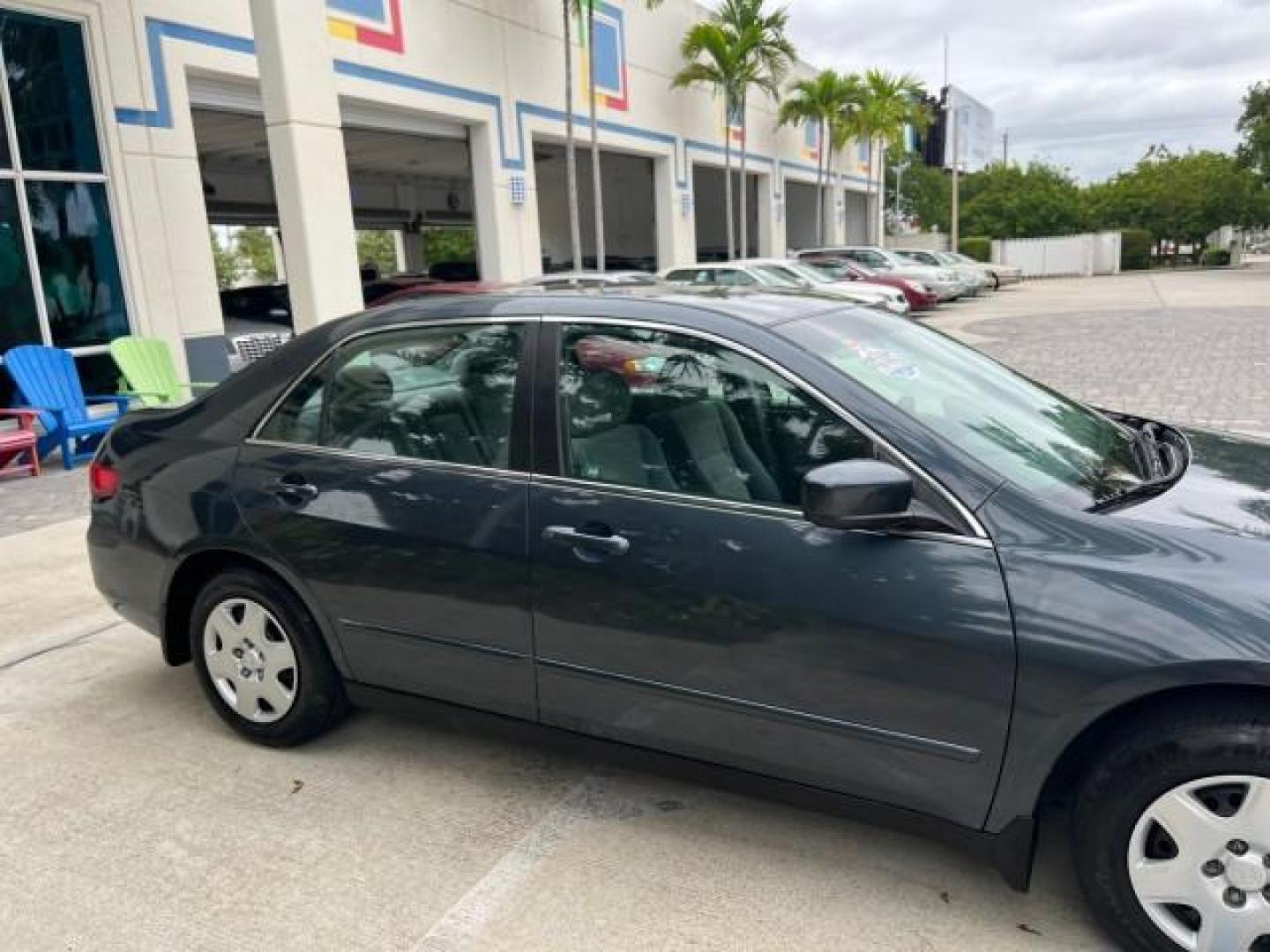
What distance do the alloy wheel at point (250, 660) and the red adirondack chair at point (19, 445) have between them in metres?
5.72

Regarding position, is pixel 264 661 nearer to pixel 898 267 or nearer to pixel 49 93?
pixel 49 93

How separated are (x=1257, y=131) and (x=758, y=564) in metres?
40.7

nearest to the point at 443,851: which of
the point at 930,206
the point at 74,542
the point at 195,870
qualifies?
the point at 195,870

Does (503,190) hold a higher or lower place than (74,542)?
higher

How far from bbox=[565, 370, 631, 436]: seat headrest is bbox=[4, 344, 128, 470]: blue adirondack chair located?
7179 mm

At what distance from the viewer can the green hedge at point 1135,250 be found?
47344 millimetres

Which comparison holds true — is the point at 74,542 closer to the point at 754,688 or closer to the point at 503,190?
the point at 754,688

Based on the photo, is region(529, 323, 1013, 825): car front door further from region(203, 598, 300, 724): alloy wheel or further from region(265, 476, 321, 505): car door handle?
region(203, 598, 300, 724): alloy wheel

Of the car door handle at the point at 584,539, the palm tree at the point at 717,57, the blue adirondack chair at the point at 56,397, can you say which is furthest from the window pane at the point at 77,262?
the palm tree at the point at 717,57

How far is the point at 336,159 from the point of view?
1092 cm

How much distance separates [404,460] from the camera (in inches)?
121

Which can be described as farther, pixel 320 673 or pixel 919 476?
pixel 320 673

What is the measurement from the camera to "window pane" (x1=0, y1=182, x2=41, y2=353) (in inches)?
366

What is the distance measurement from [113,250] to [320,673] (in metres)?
8.47
